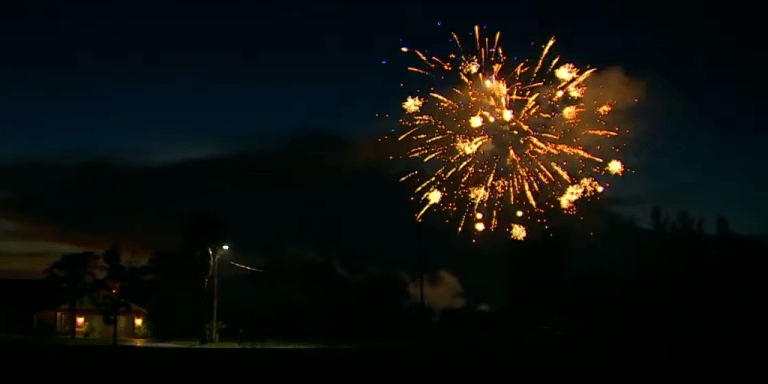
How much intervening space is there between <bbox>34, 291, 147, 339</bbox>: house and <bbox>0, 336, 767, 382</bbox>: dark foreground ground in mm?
43943

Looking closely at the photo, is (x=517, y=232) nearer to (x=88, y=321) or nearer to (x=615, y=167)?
(x=615, y=167)

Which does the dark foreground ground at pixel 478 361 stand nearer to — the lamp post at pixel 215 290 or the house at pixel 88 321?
the lamp post at pixel 215 290

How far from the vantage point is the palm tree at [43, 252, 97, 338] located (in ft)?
203

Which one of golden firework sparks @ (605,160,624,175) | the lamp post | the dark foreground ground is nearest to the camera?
the dark foreground ground

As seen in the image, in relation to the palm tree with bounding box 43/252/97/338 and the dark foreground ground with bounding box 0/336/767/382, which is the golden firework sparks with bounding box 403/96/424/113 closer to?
the dark foreground ground with bounding box 0/336/767/382

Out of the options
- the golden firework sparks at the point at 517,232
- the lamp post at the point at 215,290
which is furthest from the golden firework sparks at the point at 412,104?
the lamp post at the point at 215,290

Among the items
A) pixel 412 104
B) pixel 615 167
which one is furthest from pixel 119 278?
pixel 615 167

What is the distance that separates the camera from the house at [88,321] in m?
64.6

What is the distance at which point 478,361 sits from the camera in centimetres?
1877

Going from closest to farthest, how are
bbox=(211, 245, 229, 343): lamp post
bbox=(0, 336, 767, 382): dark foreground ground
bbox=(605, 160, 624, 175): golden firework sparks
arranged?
bbox=(0, 336, 767, 382): dark foreground ground < bbox=(605, 160, 624, 175): golden firework sparks < bbox=(211, 245, 229, 343): lamp post

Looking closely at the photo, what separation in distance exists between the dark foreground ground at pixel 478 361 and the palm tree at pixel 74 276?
4084cm

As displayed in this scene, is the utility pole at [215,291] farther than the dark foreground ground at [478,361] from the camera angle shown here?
Yes

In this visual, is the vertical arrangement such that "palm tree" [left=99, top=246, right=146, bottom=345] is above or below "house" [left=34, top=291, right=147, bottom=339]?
above

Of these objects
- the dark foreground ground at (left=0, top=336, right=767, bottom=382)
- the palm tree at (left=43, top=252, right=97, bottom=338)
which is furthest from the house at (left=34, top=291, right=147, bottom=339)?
the dark foreground ground at (left=0, top=336, right=767, bottom=382)
